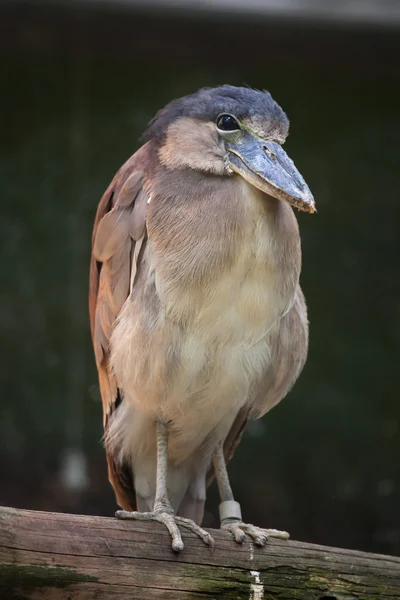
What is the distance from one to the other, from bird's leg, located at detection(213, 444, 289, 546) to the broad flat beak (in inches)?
31.1

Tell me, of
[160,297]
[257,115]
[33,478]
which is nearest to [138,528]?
[160,297]

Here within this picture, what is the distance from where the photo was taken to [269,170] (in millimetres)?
2193

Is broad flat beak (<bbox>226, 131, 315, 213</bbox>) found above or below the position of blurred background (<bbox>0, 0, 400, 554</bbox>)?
below

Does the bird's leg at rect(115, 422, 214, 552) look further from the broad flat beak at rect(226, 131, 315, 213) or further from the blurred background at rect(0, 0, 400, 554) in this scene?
the blurred background at rect(0, 0, 400, 554)

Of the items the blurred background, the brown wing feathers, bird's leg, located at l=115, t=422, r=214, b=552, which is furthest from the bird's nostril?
the blurred background

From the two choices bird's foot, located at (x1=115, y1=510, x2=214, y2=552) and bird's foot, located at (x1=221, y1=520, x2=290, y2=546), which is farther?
bird's foot, located at (x1=221, y1=520, x2=290, y2=546)

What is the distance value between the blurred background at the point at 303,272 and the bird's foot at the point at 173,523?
1946 millimetres

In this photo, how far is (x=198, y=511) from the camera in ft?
9.07

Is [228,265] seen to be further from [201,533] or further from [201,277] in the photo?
[201,533]

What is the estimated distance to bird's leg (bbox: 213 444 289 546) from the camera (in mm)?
2281

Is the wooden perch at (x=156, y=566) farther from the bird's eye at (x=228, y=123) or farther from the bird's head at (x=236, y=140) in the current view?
the bird's eye at (x=228, y=123)

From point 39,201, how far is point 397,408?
1871 millimetres

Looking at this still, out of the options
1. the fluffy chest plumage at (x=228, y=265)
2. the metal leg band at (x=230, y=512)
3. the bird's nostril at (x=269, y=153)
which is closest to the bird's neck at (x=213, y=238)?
the fluffy chest plumage at (x=228, y=265)

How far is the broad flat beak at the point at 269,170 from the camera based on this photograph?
7.03 feet
